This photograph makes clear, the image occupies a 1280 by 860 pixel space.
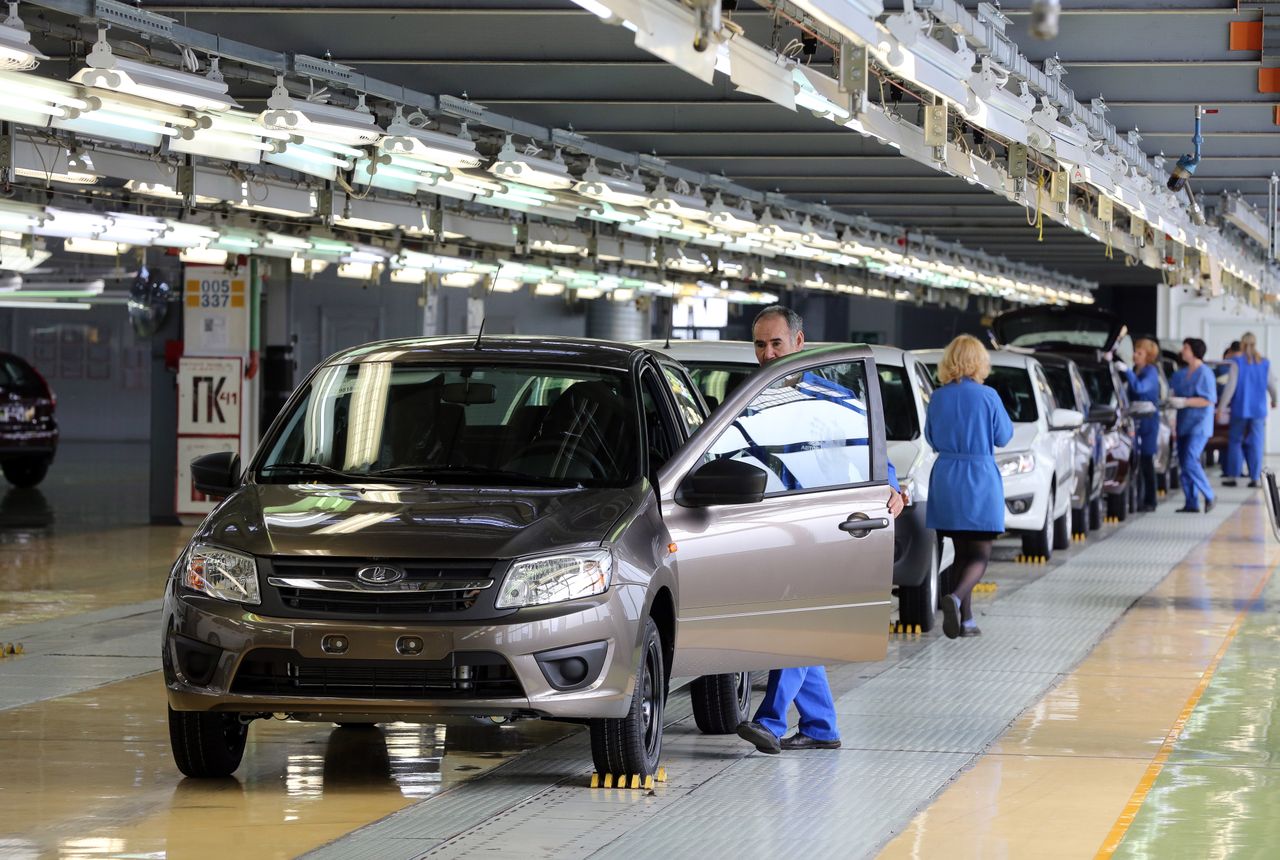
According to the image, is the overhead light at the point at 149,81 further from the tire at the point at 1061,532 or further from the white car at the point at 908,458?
the tire at the point at 1061,532

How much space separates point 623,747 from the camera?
6.71 metres

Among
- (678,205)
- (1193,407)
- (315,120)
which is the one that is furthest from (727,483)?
(1193,407)

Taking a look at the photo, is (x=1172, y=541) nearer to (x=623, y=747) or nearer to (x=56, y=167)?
(x=56, y=167)

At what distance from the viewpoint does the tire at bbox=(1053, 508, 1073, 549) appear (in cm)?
1766

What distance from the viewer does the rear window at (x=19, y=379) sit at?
24.7m

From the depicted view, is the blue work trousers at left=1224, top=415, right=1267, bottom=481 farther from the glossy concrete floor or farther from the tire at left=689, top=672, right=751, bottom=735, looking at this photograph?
the tire at left=689, top=672, right=751, bottom=735

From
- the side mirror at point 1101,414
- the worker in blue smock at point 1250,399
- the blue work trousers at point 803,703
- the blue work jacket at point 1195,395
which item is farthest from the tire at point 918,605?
the worker in blue smock at point 1250,399

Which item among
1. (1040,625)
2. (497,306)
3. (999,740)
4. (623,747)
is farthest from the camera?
(497,306)

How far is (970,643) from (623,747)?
486cm

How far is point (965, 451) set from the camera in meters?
10.9

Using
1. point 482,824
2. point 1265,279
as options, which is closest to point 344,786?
point 482,824

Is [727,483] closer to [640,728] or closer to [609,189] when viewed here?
[640,728]

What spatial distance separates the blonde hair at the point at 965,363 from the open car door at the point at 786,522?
3.23m

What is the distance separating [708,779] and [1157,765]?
1779 mm
